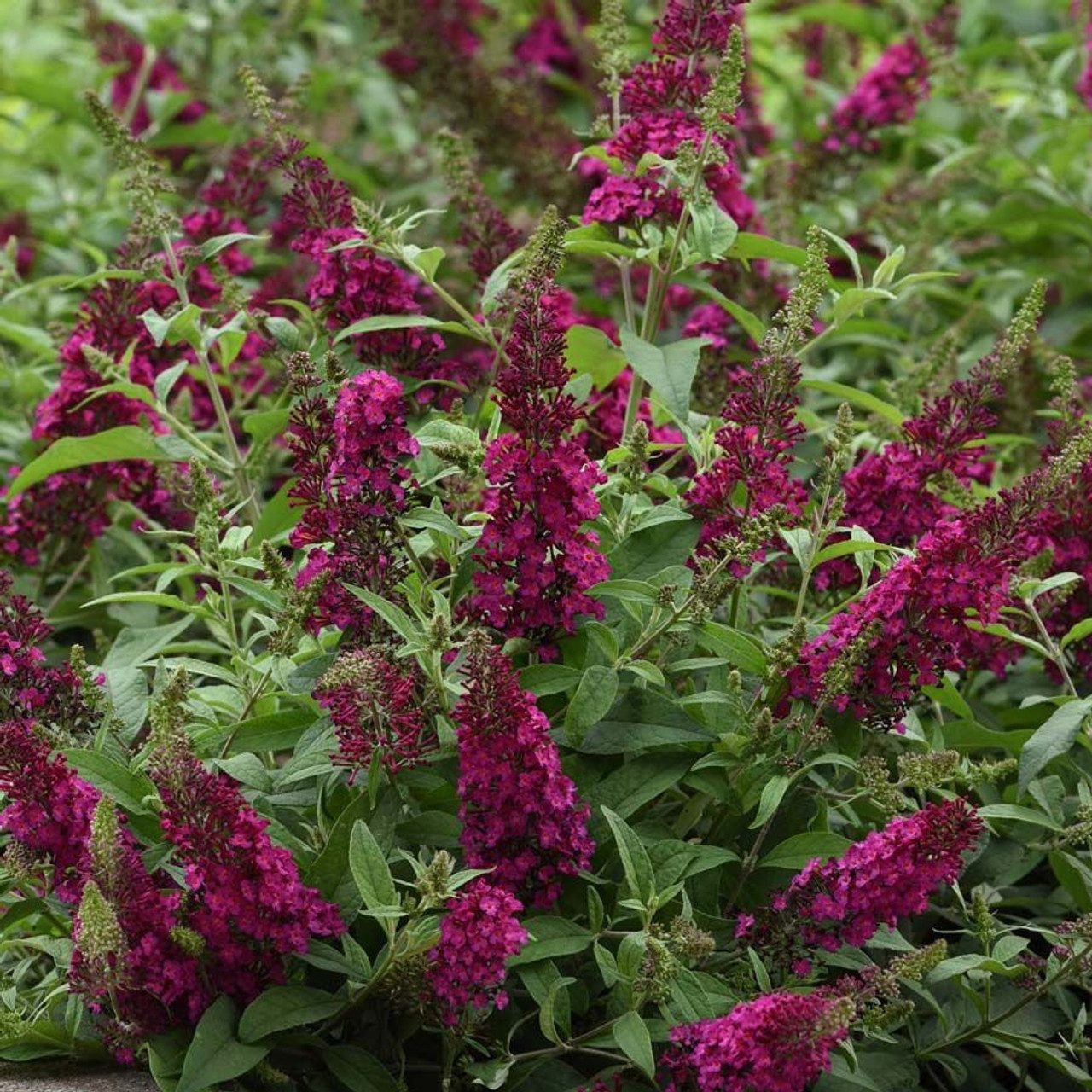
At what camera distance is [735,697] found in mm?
2398

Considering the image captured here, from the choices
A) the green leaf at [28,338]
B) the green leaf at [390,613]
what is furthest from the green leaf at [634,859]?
the green leaf at [28,338]

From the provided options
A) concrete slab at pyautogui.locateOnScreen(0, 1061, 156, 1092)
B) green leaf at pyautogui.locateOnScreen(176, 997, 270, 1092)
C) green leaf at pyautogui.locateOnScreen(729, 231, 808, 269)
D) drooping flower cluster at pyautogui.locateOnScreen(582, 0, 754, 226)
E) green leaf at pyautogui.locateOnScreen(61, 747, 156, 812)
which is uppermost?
drooping flower cluster at pyautogui.locateOnScreen(582, 0, 754, 226)

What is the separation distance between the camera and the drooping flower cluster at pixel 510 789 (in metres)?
2.09

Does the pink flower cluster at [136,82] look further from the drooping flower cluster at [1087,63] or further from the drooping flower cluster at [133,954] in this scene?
the drooping flower cluster at [133,954]

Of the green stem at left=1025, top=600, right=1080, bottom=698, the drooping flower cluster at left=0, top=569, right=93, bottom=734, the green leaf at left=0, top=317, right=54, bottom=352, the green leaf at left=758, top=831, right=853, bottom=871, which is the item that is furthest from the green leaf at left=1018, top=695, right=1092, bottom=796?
the green leaf at left=0, top=317, right=54, bottom=352

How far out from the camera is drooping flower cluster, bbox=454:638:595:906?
2.09m

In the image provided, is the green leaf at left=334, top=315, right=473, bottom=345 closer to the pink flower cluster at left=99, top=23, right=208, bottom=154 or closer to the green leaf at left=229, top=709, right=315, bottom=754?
the green leaf at left=229, top=709, right=315, bottom=754

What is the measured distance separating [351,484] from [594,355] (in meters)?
0.89

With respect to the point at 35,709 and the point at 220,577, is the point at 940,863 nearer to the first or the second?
the point at 220,577

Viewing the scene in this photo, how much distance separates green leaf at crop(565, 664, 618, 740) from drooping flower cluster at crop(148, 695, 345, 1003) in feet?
1.44

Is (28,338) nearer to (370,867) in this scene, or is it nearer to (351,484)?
(351,484)

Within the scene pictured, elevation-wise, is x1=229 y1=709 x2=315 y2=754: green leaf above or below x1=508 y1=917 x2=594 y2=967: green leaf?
above

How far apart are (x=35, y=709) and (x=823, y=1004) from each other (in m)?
1.21

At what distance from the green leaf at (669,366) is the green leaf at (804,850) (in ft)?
2.22
